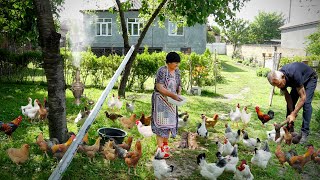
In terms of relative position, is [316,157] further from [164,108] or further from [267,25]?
[267,25]

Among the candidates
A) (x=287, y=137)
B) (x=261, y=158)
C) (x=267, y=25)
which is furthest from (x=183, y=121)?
(x=267, y=25)

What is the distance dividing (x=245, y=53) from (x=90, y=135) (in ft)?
121

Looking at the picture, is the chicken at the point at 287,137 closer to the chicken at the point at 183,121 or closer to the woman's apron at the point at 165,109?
the chicken at the point at 183,121

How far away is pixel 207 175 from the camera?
4.25 metres

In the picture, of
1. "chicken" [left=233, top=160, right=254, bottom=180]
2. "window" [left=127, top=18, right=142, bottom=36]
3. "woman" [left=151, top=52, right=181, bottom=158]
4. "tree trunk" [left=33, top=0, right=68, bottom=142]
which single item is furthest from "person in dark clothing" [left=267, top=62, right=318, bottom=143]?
"window" [left=127, top=18, right=142, bottom=36]

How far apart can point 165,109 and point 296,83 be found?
2613mm

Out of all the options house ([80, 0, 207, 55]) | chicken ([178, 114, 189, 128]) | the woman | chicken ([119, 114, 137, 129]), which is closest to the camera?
the woman

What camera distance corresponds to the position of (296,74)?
544 centimetres

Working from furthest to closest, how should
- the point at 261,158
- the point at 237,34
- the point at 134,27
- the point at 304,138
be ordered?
the point at 237,34
the point at 134,27
the point at 304,138
the point at 261,158

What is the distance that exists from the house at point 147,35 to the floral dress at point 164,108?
2243cm

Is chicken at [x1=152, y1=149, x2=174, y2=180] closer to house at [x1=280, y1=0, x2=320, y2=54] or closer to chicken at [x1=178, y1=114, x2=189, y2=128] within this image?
chicken at [x1=178, y1=114, x2=189, y2=128]

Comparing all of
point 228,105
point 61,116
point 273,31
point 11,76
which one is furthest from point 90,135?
point 273,31

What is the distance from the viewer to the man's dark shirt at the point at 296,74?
5.43m

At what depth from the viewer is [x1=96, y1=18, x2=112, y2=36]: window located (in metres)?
27.7
